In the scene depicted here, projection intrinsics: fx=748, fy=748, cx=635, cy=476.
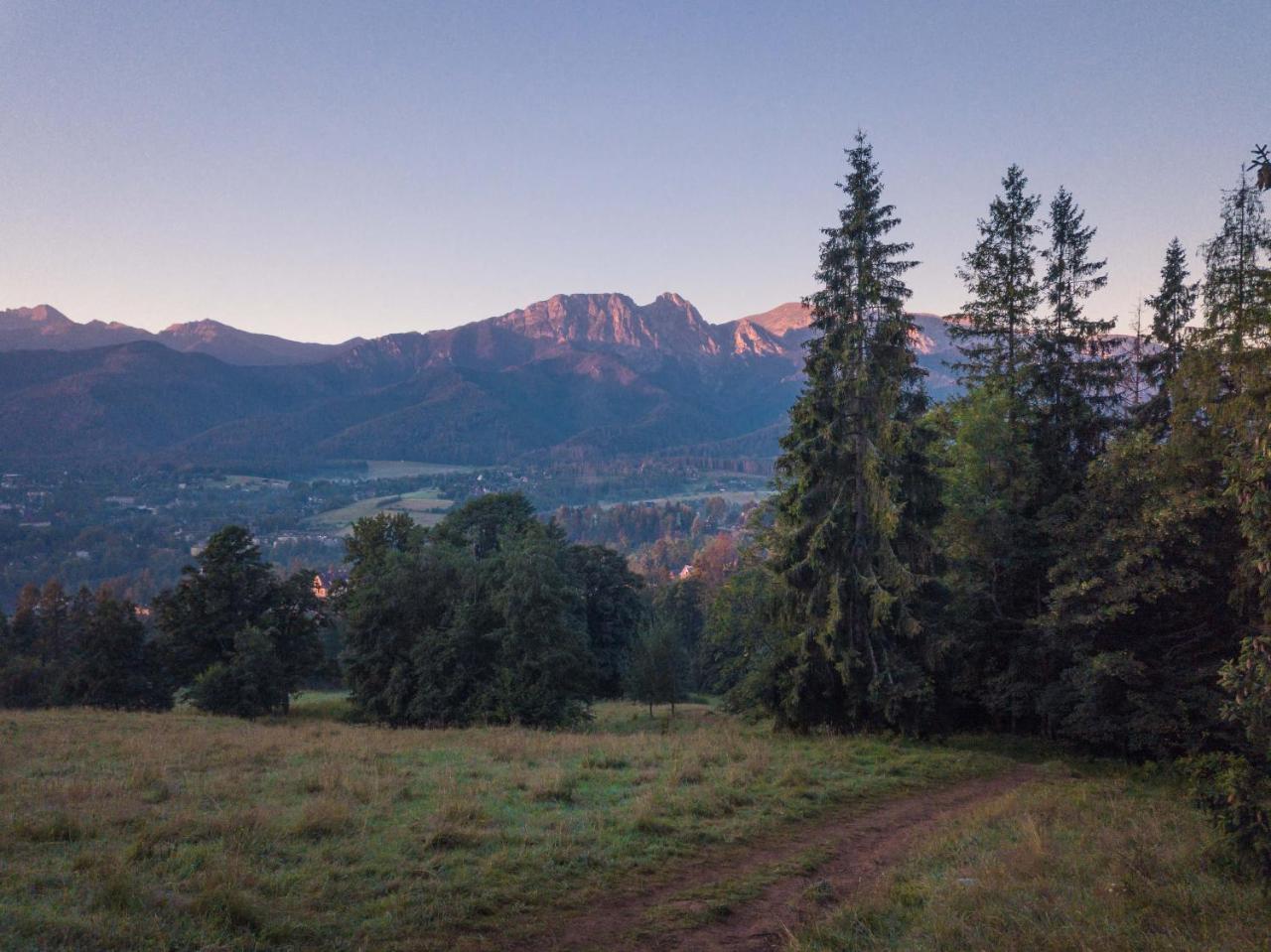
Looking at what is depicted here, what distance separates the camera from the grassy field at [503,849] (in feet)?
21.7

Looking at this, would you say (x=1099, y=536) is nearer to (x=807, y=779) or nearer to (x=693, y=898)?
(x=807, y=779)

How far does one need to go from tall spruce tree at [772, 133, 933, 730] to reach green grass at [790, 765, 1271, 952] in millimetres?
8736

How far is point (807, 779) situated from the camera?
1371cm

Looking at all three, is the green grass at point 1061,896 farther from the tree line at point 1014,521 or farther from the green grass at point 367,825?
the tree line at point 1014,521

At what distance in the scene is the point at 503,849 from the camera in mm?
9078

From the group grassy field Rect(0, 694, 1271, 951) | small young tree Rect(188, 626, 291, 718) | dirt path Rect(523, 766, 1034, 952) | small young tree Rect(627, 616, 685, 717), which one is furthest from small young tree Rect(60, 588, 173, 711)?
dirt path Rect(523, 766, 1034, 952)

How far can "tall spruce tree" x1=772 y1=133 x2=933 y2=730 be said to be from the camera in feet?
63.4

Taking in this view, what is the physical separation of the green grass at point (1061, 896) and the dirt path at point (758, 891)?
0.55 m

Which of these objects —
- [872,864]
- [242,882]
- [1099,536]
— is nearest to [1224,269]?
[1099,536]

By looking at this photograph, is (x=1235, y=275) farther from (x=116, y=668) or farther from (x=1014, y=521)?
(x=116, y=668)

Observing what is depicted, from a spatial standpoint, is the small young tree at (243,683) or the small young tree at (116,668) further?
the small young tree at (116,668)

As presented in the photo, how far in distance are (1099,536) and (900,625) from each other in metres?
5.08

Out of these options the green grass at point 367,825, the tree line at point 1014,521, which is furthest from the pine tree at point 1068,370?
the green grass at point 367,825

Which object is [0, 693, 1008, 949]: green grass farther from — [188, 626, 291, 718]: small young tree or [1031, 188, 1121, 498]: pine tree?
[188, 626, 291, 718]: small young tree
